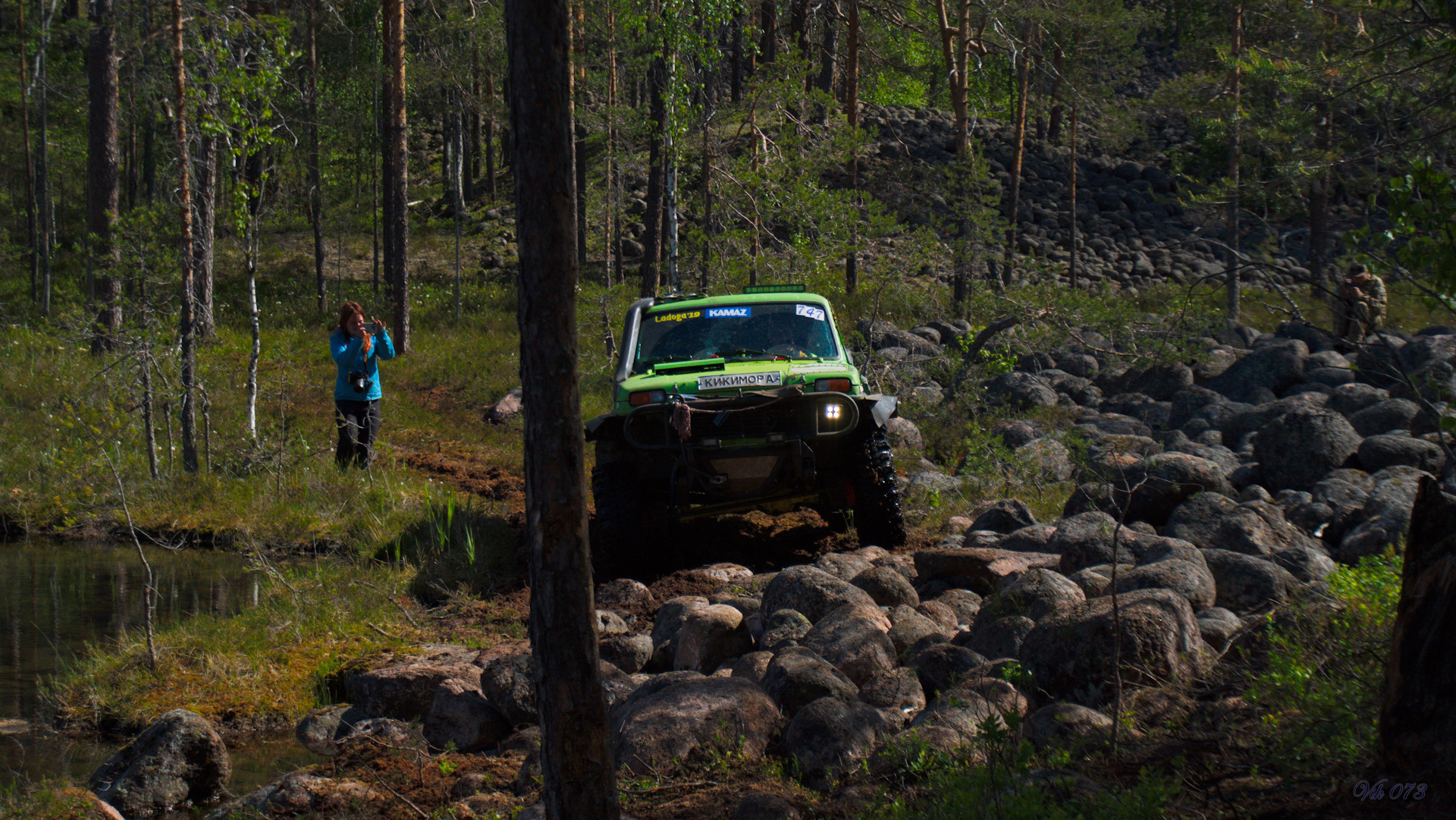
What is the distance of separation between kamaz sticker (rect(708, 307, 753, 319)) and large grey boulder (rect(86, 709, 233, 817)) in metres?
4.85

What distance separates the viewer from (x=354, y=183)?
34281mm

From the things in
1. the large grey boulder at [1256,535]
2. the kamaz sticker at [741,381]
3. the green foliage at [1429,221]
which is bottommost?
the large grey boulder at [1256,535]

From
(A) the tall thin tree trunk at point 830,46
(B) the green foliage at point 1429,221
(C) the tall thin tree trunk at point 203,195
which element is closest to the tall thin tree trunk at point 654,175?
(A) the tall thin tree trunk at point 830,46

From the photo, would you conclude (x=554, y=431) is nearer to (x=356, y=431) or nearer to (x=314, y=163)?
(x=356, y=431)

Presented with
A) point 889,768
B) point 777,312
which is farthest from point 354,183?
point 889,768

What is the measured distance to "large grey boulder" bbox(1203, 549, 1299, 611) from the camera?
19.0 ft

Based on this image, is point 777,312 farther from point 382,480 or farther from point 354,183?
point 354,183

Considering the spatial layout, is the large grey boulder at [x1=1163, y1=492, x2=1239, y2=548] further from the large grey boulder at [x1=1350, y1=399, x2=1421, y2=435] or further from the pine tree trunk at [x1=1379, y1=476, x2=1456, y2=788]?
the large grey boulder at [x1=1350, y1=399, x2=1421, y2=435]

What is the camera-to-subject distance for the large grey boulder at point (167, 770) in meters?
4.98

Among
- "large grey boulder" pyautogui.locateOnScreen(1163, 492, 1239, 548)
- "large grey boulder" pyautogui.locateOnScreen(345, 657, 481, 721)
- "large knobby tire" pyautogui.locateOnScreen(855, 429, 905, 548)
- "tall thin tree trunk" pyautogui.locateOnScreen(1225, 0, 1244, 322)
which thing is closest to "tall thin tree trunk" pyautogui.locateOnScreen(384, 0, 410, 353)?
"large knobby tire" pyautogui.locateOnScreen(855, 429, 905, 548)

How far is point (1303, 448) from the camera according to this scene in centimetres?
974

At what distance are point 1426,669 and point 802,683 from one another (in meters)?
2.46

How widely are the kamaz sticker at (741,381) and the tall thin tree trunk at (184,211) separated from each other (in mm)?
6575

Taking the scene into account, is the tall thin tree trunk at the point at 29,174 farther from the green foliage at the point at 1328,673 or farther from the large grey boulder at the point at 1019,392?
the green foliage at the point at 1328,673
